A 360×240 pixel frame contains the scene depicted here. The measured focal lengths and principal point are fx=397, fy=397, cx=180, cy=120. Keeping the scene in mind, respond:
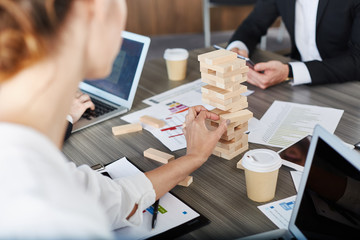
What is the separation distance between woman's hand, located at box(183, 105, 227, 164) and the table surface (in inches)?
2.6

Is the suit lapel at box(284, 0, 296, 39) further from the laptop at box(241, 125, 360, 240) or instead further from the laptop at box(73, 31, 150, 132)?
the laptop at box(241, 125, 360, 240)

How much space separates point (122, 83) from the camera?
1.64 m

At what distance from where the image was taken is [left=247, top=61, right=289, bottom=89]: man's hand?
167 cm

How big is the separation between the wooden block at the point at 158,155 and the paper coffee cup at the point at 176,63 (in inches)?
23.6

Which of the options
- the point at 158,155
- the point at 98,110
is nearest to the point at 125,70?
the point at 98,110

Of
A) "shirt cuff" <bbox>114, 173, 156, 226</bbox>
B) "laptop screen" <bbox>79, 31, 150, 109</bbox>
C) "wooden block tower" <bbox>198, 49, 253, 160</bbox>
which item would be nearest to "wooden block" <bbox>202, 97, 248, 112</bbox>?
"wooden block tower" <bbox>198, 49, 253, 160</bbox>

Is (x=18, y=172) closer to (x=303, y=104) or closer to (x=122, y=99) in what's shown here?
(x=122, y=99)

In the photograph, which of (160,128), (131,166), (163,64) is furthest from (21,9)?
(163,64)

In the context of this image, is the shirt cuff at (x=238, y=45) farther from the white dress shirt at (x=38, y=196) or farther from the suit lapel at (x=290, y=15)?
the white dress shirt at (x=38, y=196)

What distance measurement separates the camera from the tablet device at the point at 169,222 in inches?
37.3

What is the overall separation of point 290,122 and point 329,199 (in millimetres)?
627

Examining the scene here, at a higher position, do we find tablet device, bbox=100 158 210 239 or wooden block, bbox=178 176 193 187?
wooden block, bbox=178 176 193 187

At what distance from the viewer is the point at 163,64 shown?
2.02 meters

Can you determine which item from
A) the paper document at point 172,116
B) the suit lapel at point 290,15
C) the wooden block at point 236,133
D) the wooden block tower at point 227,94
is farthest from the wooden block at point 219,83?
the suit lapel at point 290,15
